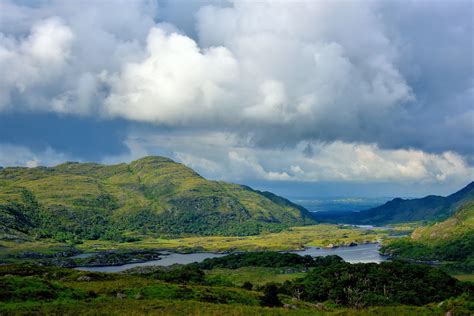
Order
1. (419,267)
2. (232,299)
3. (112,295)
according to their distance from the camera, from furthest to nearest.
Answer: (419,267) < (232,299) < (112,295)

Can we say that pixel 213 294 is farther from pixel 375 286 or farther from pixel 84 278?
pixel 375 286

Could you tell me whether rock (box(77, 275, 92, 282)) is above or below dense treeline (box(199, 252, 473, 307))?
above

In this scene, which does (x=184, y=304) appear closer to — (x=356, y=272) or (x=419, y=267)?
(x=356, y=272)

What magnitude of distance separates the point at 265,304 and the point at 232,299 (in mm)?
7613

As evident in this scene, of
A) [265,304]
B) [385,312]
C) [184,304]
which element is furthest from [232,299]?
[385,312]

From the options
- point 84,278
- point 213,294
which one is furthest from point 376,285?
point 84,278

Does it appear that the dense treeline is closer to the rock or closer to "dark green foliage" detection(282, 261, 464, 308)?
"dark green foliage" detection(282, 261, 464, 308)

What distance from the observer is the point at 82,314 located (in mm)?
66500

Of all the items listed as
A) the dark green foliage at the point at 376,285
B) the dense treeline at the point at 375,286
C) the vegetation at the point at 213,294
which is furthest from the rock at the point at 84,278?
the dark green foliage at the point at 376,285

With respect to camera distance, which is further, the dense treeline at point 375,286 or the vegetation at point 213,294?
the dense treeline at point 375,286

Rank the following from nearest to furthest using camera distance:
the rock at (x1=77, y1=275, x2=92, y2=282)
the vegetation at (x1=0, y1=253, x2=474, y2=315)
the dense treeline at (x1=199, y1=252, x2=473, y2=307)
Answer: the vegetation at (x1=0, y1=253, x2=474, y2=315)
the rock at (x1=77, y1=275, x2=92, y2=282)
the dense treeline at (x1=199, y1=252, x2=473, y2=307)

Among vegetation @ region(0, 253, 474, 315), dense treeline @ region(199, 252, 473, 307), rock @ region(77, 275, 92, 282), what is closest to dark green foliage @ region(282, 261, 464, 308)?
dense treeline @ region(199, 252, 473, 307)

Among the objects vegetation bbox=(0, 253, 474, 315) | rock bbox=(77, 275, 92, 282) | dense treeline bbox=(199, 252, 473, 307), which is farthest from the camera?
dense treeline bbox=(199, 252, 473, 307)

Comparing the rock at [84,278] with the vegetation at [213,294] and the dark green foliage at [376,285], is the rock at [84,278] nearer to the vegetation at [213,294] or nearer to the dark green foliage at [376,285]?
the vegetation at [213,294]
